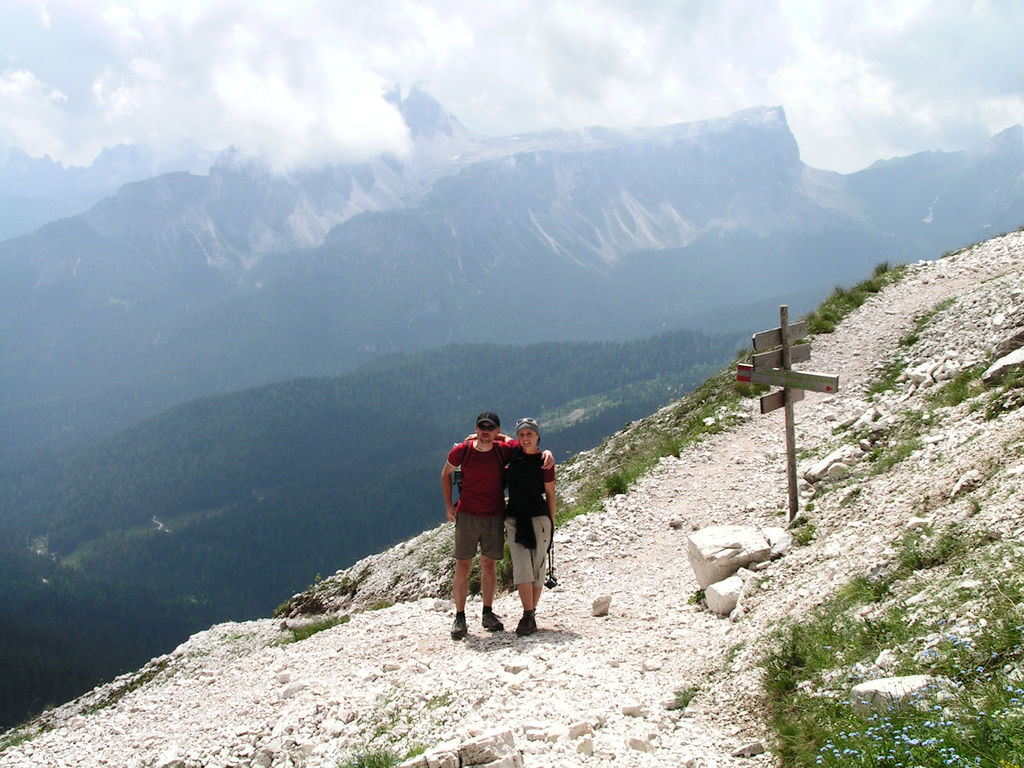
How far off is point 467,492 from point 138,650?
430 ft

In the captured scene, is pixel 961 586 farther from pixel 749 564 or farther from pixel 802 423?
pixel 802 423

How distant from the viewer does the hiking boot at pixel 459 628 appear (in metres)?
9.98

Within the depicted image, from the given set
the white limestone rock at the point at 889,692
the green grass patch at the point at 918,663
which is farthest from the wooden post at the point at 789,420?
the white limestone rock at the point at 889,692

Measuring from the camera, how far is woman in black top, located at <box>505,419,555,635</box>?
9.32 meters

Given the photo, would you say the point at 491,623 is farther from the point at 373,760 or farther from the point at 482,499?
the point at 373,760

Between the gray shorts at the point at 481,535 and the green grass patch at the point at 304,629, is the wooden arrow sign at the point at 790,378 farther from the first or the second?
the green grass patch at the point at 304,629

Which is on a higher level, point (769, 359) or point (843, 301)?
point (843, 301)

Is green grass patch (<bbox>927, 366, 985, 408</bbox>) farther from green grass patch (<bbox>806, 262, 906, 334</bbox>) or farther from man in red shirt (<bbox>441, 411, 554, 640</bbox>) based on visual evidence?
green grass patch (<bbox>806, 262, 906, 334</bbox>)

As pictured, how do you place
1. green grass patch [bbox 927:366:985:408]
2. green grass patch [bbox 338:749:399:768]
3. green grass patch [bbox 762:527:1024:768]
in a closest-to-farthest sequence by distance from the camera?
green grass patch [bbox 762:527:1024:768]
green grass patch [bbox 338:749:399:768]
green grass patch [bbox 927:366:985:408]

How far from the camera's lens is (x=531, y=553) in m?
9.56

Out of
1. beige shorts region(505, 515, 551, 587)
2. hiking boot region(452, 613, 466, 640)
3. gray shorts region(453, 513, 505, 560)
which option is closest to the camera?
beige shorts region(505, 515, 551, 587)

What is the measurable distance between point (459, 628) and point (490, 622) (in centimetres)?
46

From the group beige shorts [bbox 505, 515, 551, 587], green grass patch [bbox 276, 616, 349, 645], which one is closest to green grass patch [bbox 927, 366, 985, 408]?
beige shorts [bbox 505, 515, 551, 587]

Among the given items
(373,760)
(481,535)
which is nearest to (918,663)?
(373,760)
